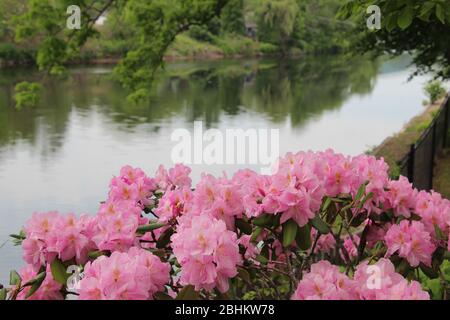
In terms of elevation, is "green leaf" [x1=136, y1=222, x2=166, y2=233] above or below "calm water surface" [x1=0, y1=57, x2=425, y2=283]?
above

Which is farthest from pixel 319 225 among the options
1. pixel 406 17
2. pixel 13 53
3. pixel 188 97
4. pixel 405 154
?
pixel 13 53

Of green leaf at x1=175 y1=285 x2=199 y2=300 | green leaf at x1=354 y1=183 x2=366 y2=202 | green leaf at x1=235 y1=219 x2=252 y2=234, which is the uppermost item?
green leaf at x1=354 y1=183 x2=366 y2=202

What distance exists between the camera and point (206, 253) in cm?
190

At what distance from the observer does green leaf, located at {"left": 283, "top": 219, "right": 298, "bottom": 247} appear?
6.82 feet

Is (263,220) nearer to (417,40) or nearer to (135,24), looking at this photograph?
(417,40)

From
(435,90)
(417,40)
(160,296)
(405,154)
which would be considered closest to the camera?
(160,296)

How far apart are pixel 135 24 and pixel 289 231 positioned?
12617 mm

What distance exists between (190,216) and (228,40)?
70.3m

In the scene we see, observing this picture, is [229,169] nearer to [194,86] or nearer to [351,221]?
[351,221]

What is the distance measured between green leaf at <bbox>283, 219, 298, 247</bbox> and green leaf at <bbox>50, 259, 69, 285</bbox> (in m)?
0.68

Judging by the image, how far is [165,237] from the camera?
2.37 metres

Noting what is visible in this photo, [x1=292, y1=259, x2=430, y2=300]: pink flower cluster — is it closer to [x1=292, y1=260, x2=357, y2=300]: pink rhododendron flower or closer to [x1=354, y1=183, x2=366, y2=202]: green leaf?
[x1=292, y1=260, x2=357, y2=300]: pink rhododendron flower

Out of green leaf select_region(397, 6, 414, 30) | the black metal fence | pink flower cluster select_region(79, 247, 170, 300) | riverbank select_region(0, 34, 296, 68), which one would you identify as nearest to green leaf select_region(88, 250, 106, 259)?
pink flower cluster select_region(79, 247, 170, 300)

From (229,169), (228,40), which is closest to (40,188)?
(229,169)
